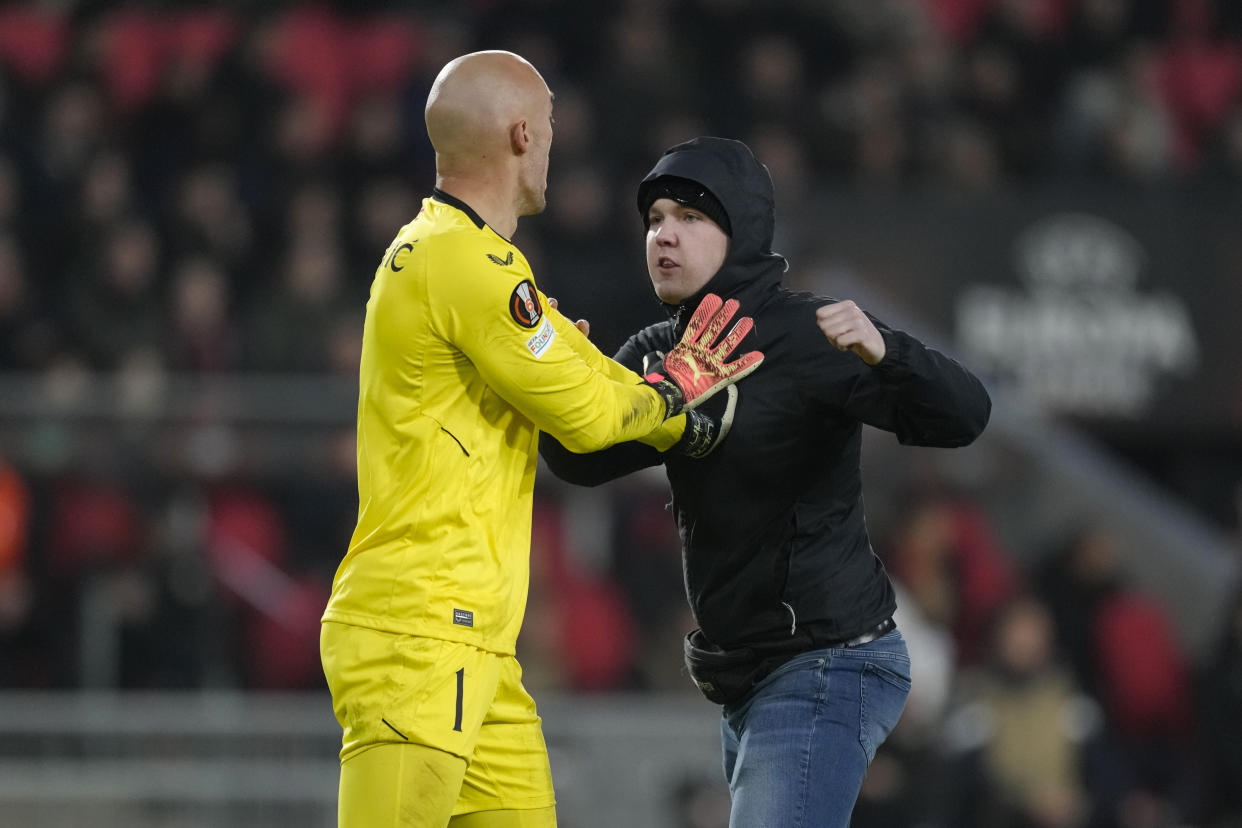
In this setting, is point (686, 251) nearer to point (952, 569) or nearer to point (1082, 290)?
point (952, 569)

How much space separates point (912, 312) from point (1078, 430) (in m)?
1.28

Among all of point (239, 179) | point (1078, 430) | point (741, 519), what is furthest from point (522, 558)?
point (1078, 430)

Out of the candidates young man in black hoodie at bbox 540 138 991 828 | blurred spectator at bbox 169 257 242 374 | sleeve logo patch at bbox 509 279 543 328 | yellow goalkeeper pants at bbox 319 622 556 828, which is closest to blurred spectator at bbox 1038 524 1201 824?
blurred spectator at bbox 169 257 242 374

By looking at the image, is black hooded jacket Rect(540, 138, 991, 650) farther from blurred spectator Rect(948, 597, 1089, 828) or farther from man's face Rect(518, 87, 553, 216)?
blurred spectator Rect(948, 597, 1089, 828)

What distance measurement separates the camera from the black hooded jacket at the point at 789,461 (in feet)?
13.4

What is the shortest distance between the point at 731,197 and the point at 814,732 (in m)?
1.23

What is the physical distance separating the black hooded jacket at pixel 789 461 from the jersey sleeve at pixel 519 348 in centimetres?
39

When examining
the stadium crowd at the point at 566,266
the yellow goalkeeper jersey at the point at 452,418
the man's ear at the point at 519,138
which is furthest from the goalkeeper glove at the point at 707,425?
the stadium crowd at the point at 566,266

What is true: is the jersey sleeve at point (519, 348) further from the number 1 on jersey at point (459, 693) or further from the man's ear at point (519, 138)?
the number 1 on jersey at point (459, 693)

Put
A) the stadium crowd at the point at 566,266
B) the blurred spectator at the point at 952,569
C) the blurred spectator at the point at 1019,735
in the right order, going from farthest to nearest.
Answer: the blurred spectator at the point at 952,569, the blurred spectator at the point at 1019,735, the stadium crowd at the point at 566,266

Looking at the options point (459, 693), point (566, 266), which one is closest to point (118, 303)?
point (566, 266)

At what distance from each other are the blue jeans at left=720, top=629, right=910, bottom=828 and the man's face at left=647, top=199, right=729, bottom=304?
898 millimetres

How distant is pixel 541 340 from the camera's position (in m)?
3.80

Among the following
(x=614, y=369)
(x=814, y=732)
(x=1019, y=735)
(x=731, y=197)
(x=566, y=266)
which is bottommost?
(x=1019, y=735)
